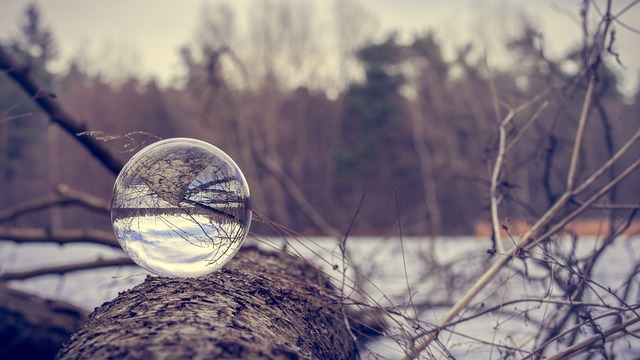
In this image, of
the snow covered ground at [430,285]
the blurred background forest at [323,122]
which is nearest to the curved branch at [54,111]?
the snow covered ground at [430,285]

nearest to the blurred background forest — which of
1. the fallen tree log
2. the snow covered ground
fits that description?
the snow covered ground

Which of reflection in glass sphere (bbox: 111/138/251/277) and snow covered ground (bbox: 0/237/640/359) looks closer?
reflection in glass sphere (bbox: 111/138/251/277)

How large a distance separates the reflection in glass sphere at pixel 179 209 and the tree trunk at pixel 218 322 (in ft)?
0.40

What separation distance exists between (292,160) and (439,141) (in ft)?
28.9

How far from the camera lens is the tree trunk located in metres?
1.50

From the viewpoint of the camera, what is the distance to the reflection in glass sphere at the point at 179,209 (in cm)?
198

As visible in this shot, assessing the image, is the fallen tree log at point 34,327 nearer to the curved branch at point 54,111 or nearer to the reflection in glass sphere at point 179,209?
the curved branch at point 54,111

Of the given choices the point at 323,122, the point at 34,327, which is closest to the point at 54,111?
the point at 34,327

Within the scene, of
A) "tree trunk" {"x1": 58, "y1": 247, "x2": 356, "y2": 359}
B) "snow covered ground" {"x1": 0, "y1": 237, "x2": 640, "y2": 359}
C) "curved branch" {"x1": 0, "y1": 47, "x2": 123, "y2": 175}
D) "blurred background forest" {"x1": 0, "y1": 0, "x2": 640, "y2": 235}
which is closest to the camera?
"tree trunk" {"x1": 58, "y1": 247, "x2": 356, "y2": 359}

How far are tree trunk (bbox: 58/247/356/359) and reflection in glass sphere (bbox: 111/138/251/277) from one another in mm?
121

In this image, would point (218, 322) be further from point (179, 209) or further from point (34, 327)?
point (34, 327)

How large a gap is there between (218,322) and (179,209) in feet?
1.54

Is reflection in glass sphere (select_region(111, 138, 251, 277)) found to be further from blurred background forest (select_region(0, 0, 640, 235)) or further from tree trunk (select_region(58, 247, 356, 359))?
blurred background forest (select_region(0, 0, 640, 235))

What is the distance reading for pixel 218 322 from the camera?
66.7 inches
